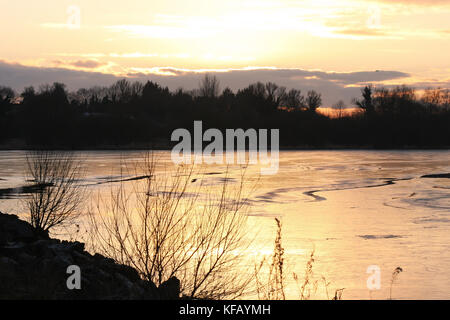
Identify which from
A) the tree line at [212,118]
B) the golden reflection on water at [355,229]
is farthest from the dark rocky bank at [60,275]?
the tree line at [212,118]

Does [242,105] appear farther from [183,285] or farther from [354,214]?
[183,285]

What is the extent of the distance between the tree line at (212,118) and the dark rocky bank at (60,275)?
67.9 metres

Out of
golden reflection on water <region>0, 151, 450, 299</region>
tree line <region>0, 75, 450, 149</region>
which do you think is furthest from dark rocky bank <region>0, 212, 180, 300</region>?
tree line <region>0, 75, 450, 149</region>

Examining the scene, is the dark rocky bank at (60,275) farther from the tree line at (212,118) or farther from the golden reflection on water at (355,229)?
the tree line at (212,118)

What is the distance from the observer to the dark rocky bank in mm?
9500

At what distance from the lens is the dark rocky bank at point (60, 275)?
9.50 m

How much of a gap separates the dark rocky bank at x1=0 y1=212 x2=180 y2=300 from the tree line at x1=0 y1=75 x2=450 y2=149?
223 ft

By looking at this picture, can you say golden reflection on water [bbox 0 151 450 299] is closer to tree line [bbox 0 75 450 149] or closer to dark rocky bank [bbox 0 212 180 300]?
dark rocky bank [bbox 0 212 180 300]

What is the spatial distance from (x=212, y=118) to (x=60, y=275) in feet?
300
